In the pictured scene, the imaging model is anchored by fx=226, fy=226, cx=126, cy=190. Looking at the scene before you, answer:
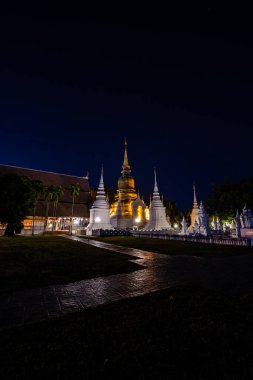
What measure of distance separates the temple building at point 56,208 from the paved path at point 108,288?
3906cm

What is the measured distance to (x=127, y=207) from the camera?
56250 mm

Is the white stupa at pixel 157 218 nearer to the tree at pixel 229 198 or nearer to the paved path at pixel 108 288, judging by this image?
the tree at pixel 229 198

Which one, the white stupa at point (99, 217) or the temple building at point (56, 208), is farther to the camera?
the temple building at point (56, 208)

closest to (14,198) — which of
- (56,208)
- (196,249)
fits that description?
(56,208)

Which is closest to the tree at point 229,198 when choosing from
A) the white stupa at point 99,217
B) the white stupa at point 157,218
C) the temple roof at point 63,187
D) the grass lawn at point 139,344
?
the white stupa at point 157,218

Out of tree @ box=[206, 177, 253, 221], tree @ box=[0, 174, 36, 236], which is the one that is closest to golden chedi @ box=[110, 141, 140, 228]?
tree @ box=[206, 177, 253, 221]

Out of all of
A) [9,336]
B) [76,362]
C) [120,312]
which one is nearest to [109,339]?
[76,362]

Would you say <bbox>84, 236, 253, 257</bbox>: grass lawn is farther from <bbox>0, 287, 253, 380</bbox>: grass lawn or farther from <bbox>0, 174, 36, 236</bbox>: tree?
<bbox>0, 174, 36, 236</bbox>: tree

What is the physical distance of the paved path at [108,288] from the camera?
470cm

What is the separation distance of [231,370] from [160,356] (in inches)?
33.2

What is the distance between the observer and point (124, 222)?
169 feet

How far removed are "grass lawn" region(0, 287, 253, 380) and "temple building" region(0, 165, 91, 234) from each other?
4224cm

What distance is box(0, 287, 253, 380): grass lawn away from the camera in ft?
8.72

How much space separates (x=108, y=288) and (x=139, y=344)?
10.8 feet
